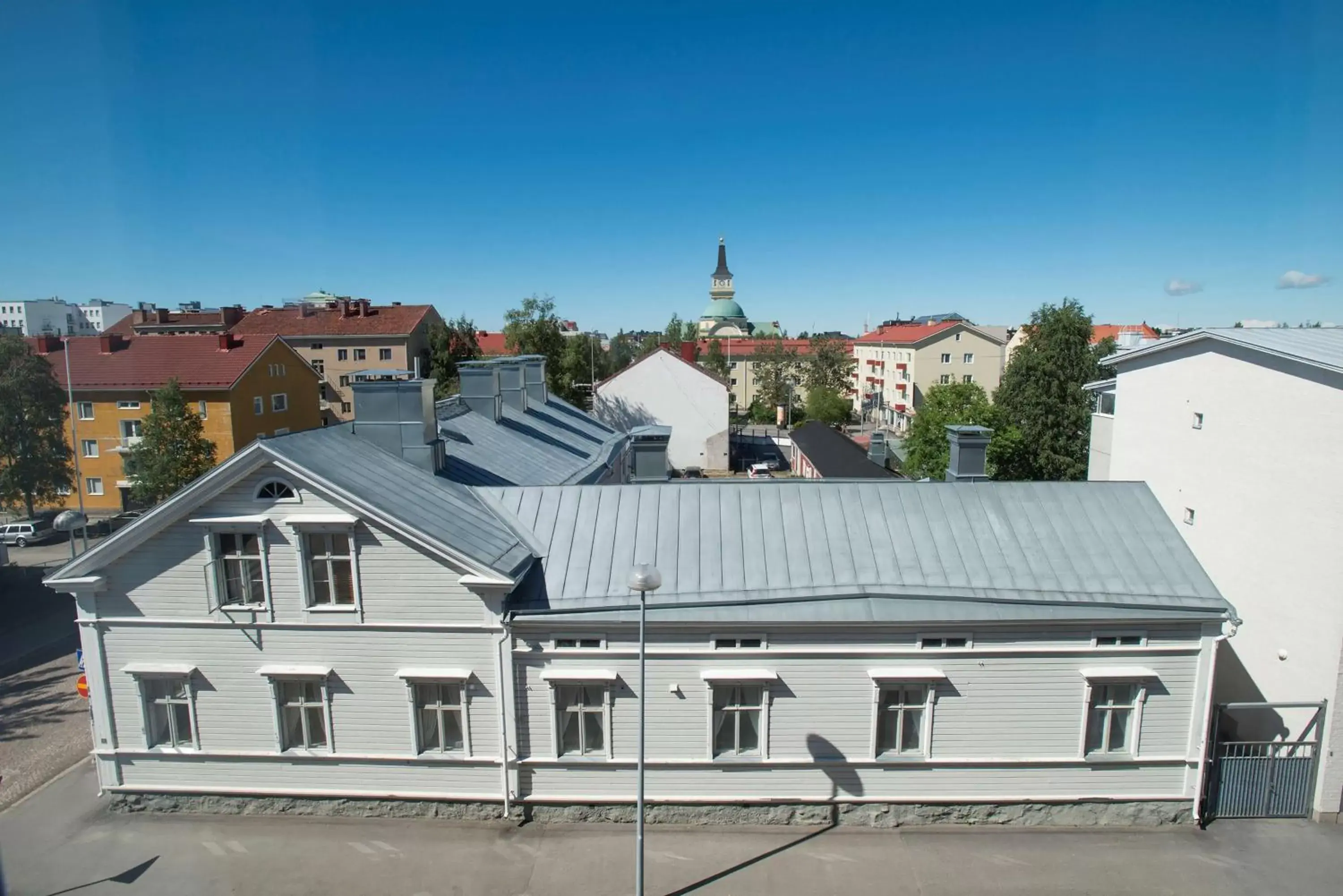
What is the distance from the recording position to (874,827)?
11.7m

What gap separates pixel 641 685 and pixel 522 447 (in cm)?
1134

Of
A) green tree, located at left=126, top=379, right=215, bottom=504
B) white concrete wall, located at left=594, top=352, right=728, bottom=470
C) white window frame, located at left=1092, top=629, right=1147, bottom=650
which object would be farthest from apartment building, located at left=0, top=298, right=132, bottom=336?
white concrete wall, located at left=594, top=352, right=728, bottom=470

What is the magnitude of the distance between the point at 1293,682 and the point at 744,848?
943cm

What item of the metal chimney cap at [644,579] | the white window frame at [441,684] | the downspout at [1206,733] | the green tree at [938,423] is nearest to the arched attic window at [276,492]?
the white window frame at [441,684]

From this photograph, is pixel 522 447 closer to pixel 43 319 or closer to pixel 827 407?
pixel 43 319

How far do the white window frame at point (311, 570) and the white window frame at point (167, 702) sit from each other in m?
2.42

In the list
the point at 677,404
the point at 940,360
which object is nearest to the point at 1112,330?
the point at 940,360

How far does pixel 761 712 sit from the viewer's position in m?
11.4

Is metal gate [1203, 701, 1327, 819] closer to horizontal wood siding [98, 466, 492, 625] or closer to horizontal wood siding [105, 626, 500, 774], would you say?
horizontal wood siding [105, 626, 500, 774]

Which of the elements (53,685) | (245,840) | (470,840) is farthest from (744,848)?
(53,685)

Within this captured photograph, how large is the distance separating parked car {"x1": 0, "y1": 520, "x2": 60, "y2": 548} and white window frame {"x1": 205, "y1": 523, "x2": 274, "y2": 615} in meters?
25.8

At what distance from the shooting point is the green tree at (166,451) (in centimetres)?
2808

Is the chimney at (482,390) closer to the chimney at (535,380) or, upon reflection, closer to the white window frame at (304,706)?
the chimney at (535,380)

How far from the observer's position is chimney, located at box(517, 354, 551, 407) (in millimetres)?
25344
